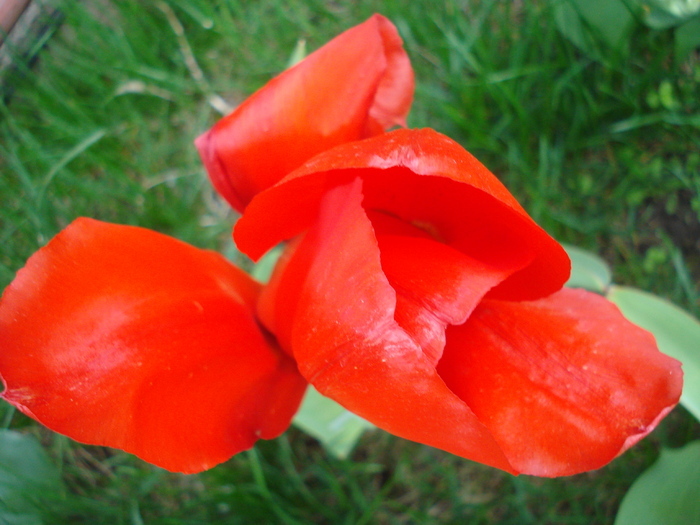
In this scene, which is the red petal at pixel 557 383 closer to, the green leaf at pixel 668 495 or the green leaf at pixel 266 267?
the green leaf at pixel 668 495

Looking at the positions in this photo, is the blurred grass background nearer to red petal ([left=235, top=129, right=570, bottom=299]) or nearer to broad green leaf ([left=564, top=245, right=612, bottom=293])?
broad green leaf ([left=564, top=245, right=612, bottom=293])

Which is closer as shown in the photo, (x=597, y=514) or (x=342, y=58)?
(x=342, y=58)

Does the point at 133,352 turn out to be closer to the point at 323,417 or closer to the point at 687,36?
the point at 323,417

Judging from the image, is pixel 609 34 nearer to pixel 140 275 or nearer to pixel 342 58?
pixel 342 58

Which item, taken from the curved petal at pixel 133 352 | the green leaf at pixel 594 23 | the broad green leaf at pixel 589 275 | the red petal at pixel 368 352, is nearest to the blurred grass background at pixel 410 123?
the green leaf at pixel 594 23

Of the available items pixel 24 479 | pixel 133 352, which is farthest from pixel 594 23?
pixel 24 479

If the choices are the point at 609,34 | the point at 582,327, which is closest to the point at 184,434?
the point at 582,327

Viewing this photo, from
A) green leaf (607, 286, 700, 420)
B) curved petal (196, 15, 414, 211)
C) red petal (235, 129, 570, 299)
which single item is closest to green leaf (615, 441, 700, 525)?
green leaf (607, 286, 700, 420)
